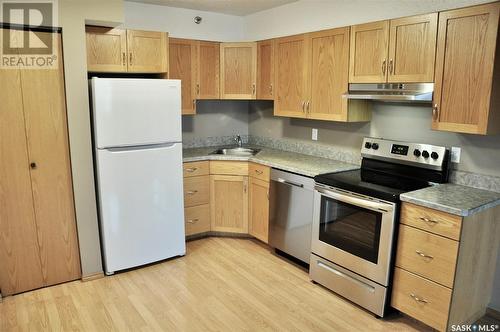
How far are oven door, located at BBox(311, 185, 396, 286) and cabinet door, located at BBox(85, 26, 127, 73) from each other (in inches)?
82.0

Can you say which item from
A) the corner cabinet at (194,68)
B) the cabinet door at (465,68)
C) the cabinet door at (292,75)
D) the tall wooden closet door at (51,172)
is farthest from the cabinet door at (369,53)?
the tall wooden closet door at (51,172)

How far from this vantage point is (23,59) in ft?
8.98

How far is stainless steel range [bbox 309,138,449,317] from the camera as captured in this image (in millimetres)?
2555

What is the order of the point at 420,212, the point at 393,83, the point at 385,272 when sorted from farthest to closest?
the point at 393,83
the point at 385,272
the point at 420,212

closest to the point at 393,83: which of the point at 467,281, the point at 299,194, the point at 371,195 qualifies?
the point at 371,195

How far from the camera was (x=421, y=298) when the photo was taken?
241 centimetres

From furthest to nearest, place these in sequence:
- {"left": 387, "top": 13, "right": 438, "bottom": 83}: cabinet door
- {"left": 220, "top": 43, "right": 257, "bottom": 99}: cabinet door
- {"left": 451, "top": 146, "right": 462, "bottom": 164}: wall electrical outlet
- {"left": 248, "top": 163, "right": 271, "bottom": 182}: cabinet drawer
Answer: {"left": 220, "top": 43, "right": 257, "bottom": 99}: cabinet door < {"left": 248, "top": 163, "right": 271, "bottom": 182}: cabinet drawer < {"left": 451, "top": 146, "right": 462, "bottom": 164}: wall electrical outlet < {"left": 387, "top": 13, "right": 438, "bottom": 83}: cabinet door

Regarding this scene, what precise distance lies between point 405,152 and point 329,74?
91cm

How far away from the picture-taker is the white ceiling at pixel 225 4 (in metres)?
3.82

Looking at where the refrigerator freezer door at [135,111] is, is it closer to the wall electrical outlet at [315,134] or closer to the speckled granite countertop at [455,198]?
the wall electrical outlet at [315,134]

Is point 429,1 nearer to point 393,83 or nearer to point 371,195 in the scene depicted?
point 393,83

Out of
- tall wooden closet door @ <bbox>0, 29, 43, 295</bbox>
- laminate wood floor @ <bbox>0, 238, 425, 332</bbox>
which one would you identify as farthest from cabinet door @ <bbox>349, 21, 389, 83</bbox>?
tall wooden closet door @ <bbox>0, 29, 43, 295</bbox>

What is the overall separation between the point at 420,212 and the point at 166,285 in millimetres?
2042

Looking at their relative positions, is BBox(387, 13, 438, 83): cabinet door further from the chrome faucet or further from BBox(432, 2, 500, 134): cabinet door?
the chrome faucet
